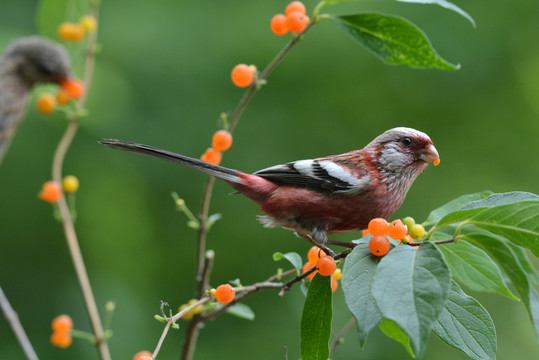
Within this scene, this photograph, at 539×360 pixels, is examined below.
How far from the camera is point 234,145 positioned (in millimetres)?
3482

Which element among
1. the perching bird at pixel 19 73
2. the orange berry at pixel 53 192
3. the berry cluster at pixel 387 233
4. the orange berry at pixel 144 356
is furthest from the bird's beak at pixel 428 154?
the perching bird at pixel 19 73

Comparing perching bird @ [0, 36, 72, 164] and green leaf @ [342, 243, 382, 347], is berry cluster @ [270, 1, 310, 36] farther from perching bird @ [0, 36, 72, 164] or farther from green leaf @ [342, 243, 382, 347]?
perching bird @ [0, 36, 72, 164]

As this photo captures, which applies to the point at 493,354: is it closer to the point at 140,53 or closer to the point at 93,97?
the point at 93,97

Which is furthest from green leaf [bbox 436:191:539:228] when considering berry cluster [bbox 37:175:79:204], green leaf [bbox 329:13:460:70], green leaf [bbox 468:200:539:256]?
berry cluster [bbox 37:175:79:204]

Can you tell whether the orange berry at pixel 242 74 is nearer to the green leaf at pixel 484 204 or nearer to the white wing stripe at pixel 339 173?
the white wing stripe at pixel 339 173

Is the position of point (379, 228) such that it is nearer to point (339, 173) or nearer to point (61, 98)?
point (339, 173)

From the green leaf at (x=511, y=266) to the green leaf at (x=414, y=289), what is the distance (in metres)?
0.16

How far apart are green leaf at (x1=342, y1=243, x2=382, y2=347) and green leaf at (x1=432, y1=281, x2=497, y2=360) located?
0.22m

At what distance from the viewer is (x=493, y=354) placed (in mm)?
1173

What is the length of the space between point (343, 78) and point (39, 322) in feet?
8.16

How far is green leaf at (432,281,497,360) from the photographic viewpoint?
1177mm

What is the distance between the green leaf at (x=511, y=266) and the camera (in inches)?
41.3

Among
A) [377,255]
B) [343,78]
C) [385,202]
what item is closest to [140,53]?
[343,78]

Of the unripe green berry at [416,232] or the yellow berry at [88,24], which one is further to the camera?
the yellow berry at [88,24]
